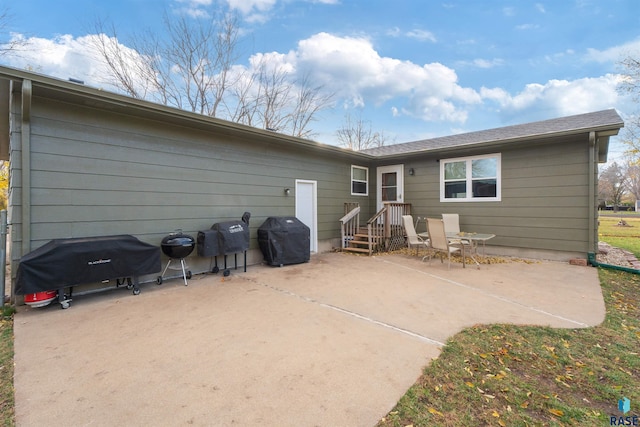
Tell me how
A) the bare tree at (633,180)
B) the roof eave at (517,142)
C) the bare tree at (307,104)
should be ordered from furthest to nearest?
the bare tree at (633,180)
the bare tree at (307,104)
the roof eave at (517,142)

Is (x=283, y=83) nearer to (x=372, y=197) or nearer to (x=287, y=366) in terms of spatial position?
(x=372, y=197)

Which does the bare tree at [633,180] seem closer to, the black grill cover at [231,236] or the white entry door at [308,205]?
the white entry door at [308,205]

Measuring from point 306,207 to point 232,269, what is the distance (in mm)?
2646

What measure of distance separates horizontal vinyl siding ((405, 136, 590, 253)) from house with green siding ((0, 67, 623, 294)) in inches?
0.9

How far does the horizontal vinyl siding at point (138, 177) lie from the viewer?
3.91 m

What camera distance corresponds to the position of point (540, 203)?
660cm

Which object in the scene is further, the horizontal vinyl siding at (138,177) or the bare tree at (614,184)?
the bare tree at (614,184)

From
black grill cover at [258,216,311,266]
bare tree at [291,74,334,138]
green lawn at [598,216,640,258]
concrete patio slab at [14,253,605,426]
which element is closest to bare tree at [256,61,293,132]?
bare tree at [291,74,334,138]

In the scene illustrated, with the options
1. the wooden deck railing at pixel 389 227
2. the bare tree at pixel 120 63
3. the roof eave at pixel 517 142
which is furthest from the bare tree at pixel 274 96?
the wooden deck railing at pixel 389 227

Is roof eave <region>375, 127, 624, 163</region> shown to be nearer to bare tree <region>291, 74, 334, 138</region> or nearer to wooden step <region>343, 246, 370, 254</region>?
wooden step <region>343, 246, 370, 254</region>

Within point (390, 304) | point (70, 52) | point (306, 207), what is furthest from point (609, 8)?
point (70, 52)

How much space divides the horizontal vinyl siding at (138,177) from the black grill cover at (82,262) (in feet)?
1.79
